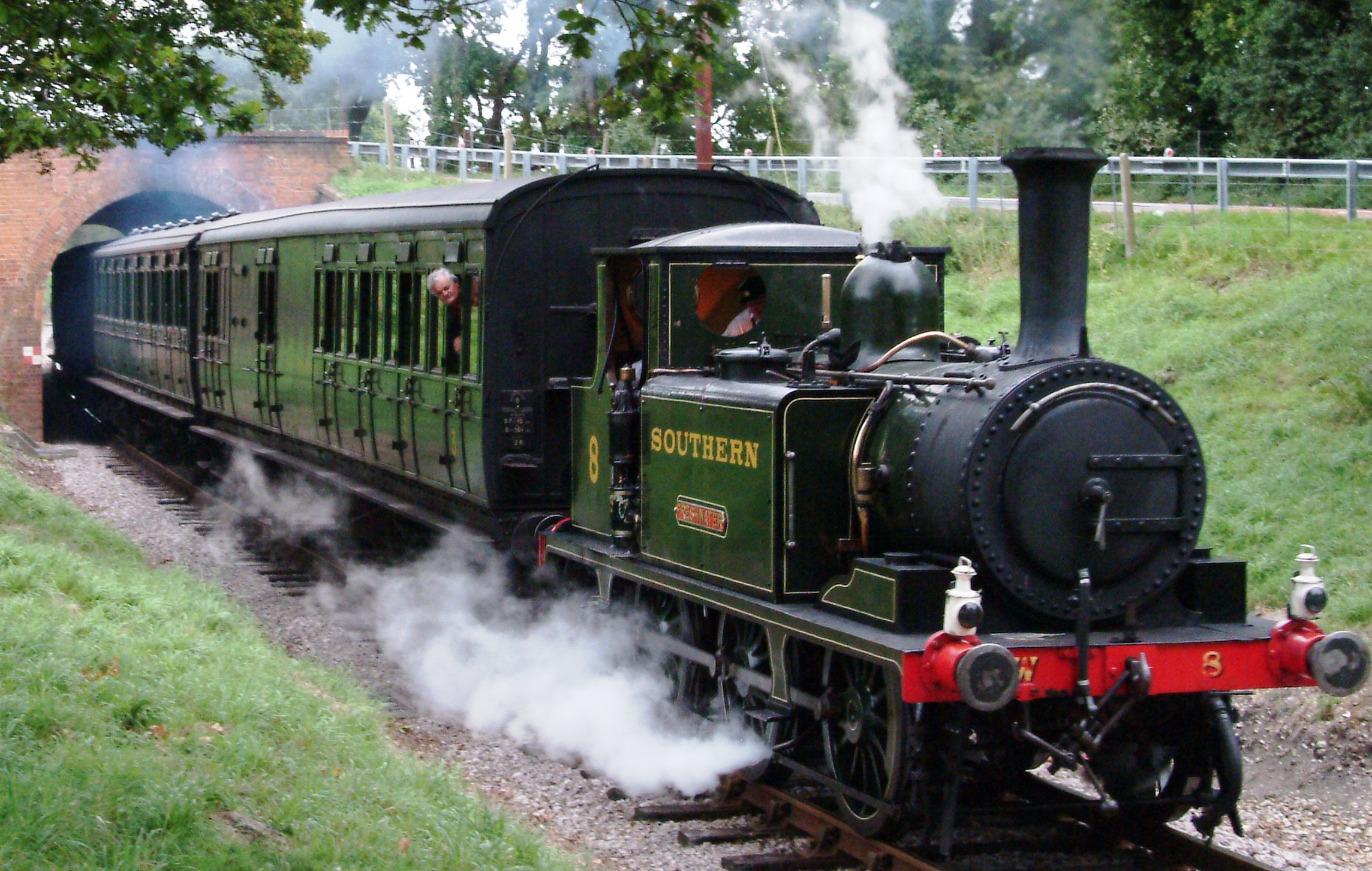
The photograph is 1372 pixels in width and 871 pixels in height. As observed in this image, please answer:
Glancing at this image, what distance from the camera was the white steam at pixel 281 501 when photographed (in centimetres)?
1426

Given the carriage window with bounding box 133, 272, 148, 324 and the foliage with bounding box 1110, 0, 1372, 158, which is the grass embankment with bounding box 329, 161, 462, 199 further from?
the foliage with bounding box 1110, 0, 1372, 158

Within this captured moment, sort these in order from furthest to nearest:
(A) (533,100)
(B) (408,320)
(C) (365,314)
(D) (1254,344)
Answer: (A) (533,100)
(D) (1254,344)
(C) (365,314)
(B) (408,320)

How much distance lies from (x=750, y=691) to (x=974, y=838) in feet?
3.70

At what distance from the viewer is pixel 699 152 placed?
12.9m

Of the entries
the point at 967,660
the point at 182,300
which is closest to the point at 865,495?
the point at 967,660

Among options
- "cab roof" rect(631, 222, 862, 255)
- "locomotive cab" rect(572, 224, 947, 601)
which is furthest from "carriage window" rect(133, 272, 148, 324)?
"cab roof" rect(631, 222, 862, 255)

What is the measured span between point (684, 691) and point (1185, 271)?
1146cm

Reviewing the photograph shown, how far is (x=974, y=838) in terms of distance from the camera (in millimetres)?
6195

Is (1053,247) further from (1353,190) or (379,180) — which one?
(379,180)

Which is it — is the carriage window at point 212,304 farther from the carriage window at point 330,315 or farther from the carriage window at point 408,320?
the carriage window at point 408,320

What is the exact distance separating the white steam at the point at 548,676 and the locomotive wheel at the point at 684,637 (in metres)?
0.08

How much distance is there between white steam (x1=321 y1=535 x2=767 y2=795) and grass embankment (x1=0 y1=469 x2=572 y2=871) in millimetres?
853

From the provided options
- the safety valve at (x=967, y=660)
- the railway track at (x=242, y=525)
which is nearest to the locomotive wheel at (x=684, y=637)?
the safety valve at (x=967, y=660)

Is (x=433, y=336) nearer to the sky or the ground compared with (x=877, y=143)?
nearer to the ground
